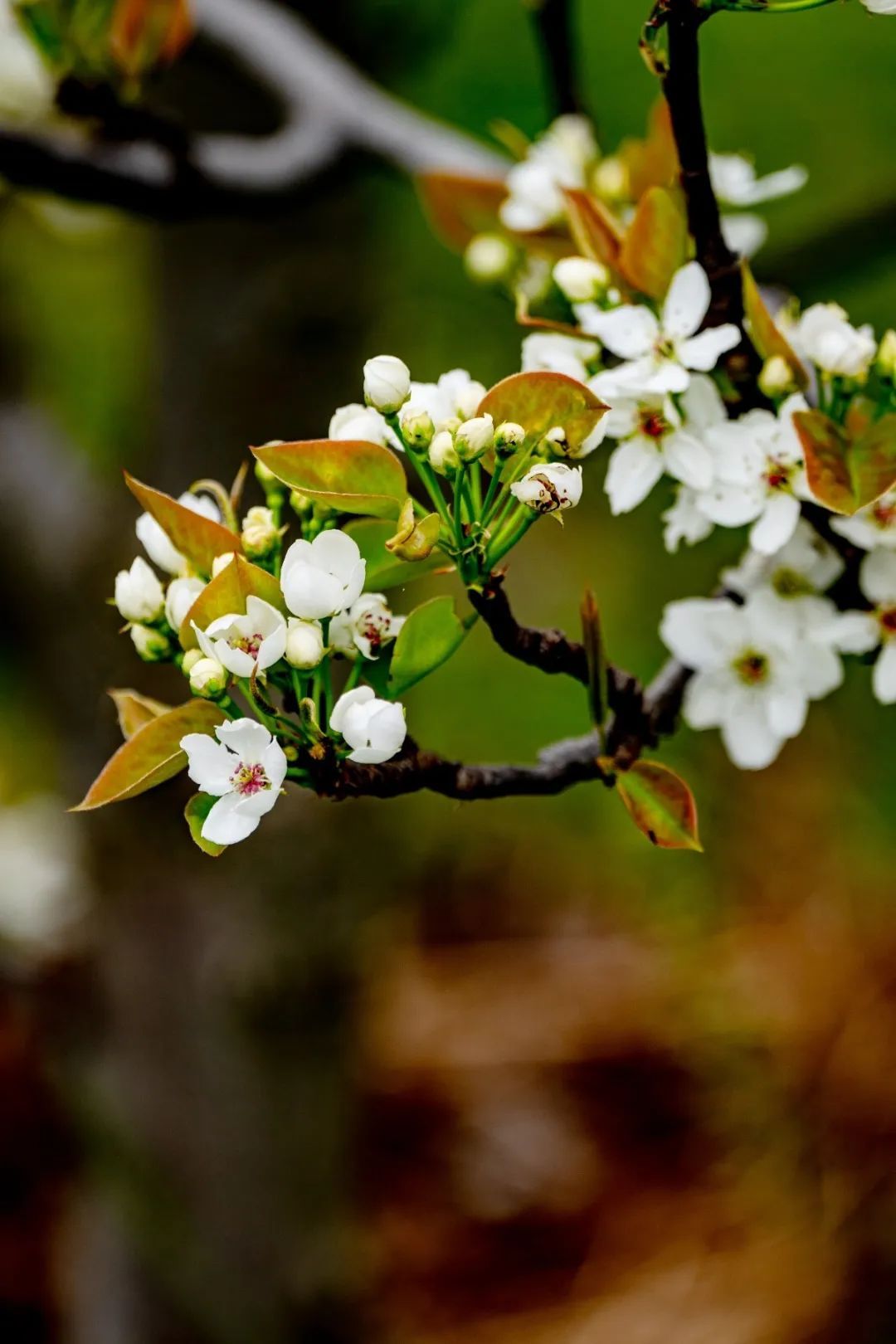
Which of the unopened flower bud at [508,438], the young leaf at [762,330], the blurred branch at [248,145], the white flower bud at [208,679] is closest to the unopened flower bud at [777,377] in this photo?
the young leaf at [762,330]

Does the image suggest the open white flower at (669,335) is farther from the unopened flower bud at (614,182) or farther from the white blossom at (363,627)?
the unopened flower bud at (614,182)

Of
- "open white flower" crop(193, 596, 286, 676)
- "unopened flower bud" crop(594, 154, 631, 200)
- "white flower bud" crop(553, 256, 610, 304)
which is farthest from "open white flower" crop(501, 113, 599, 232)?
"open white flower" crop(193, 596, 286, 676)

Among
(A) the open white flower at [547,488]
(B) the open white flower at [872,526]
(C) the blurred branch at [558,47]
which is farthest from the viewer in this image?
(C) the blurred branch at [558,47]

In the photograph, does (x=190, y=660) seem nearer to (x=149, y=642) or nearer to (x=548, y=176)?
(x=149, y=642)

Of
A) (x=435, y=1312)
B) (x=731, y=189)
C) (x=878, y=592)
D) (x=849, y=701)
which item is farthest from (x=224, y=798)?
(x=849, y=701)

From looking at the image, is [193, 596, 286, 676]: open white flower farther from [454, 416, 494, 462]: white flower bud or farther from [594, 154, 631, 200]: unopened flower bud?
[594, 154, 631, 200]: unopened flower bud

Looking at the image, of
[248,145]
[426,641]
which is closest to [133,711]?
[426,641]
